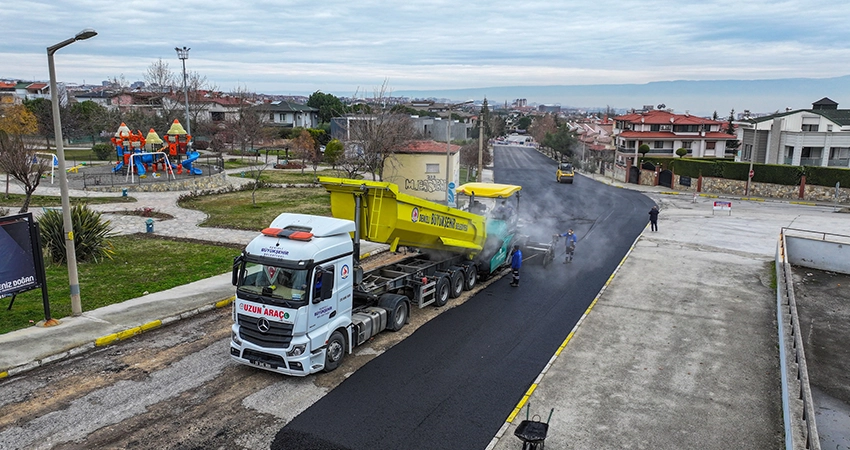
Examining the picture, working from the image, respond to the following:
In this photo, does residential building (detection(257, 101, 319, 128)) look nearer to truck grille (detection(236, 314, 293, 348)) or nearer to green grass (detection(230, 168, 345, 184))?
green grass (detection(230, 168, 345, 184))

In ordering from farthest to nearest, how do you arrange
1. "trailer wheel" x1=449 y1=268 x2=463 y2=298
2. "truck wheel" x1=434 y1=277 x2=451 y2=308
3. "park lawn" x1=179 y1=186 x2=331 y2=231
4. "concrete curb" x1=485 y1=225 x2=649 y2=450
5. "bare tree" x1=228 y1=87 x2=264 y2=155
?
1. "bare tree" x1=228 y1=87 x2=264 y2=155
2. "park lawn" x1=179 y1=186 x2=331 y2=231
3. "trailer wheel" x1=449 y1=268 x2=463 y2=298
4. "truck wheel" x1=434 y1=277 x2=451 y2=308
5. "concrete curb" x1=485 y1=225 x2=649 y2=450

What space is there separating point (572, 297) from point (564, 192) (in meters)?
31.6

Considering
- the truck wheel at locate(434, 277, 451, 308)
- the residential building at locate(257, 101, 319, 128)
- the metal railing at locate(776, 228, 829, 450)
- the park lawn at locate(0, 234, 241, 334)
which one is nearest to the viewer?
the metal railing at locate(776, 228, 829, 450)

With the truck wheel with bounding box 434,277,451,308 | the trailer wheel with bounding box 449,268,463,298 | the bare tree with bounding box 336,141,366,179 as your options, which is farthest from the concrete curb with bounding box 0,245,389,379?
the bare tree with bounding box 336,141,366,179

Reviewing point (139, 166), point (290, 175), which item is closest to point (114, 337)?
point (139, 166)

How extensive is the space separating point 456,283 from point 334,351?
631cm

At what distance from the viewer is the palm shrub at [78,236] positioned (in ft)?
64.6

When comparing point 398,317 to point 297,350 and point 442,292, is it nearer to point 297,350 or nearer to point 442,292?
point 442,292

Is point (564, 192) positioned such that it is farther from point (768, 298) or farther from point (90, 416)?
point (90, 416)

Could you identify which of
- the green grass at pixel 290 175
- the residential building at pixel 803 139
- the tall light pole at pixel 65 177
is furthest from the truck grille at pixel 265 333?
the residential building at pixel 803 139

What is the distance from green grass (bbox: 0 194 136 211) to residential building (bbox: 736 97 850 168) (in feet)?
164

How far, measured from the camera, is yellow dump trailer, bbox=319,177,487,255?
14.0 m

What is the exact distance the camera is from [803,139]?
174ft

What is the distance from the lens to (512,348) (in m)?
14.1
